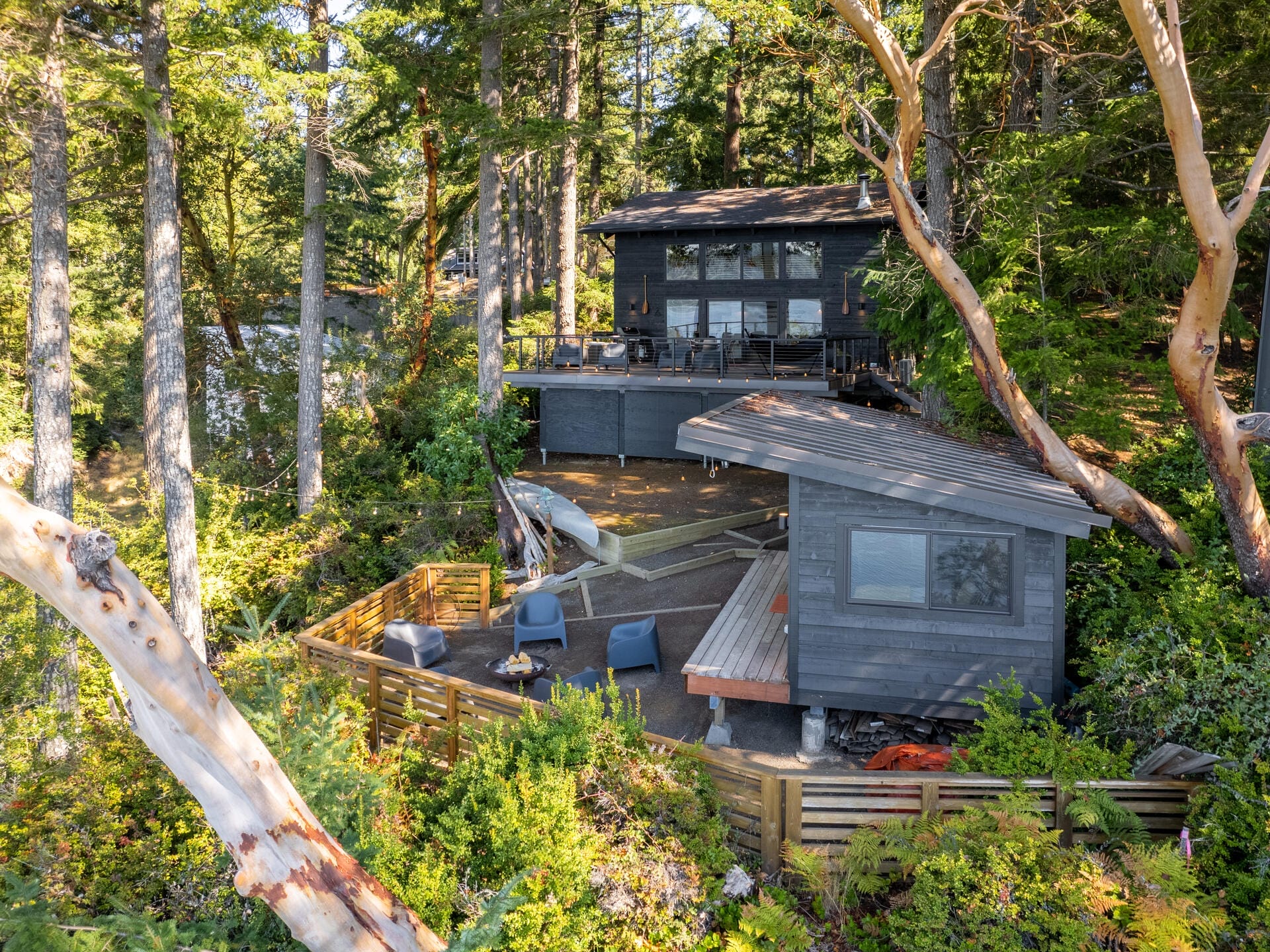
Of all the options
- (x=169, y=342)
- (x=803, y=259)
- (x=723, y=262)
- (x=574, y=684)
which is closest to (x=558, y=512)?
(x=574, y=684)

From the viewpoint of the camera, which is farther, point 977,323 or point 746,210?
point 746,210

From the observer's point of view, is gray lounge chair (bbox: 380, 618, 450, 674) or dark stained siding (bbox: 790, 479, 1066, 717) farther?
gray lounge chair (bbox: 380, 618, 450, 674)

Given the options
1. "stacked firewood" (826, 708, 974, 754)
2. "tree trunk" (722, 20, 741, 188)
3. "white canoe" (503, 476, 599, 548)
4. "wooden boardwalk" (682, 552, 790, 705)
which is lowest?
"stacked firewood" (826, 708, 974, 754)

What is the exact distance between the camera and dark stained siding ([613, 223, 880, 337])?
21.8 metres

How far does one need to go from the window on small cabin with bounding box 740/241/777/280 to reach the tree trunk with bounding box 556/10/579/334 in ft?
15.8

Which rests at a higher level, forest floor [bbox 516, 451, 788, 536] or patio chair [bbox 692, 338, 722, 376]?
patio chair [bbox 692, 338, 722, 376]

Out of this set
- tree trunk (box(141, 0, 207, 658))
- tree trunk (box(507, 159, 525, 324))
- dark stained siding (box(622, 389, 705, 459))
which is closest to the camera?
tree trunk (box(141, 0, 207, 658))

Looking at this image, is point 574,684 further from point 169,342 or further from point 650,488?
point 650,488

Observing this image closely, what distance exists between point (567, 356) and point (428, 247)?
4.55 m

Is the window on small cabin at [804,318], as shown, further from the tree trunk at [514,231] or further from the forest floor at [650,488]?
the tree trunk at [514,231]

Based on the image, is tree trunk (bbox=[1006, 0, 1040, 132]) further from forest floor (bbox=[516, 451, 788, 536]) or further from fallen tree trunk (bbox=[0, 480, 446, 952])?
fallen tree trunk (bbox=[0, 480, 446, 952])

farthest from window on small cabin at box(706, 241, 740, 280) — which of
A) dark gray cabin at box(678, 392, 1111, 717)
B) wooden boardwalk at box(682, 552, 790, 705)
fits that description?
dark gray cabin at box(678, 392, 1111, 717)

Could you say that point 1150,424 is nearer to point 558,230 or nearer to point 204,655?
point 558,230

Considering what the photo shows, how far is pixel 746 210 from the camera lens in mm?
22547
